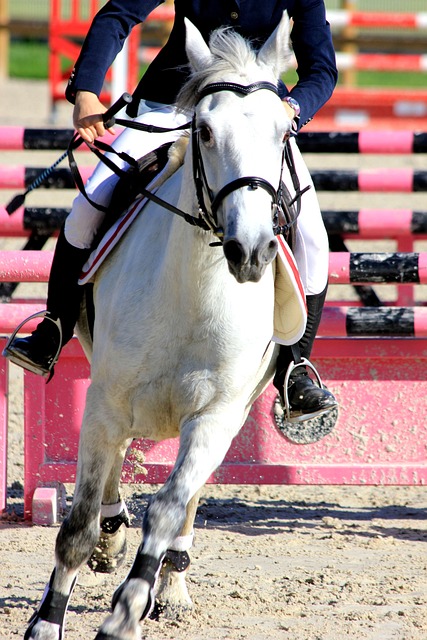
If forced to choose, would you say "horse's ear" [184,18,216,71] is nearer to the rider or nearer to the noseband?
the noseband

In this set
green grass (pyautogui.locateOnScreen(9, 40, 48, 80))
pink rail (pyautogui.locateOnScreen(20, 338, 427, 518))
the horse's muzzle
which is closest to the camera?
the horse's muzzle

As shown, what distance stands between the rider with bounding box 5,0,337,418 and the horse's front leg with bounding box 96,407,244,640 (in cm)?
81

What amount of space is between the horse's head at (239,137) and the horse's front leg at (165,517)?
2.20 ft

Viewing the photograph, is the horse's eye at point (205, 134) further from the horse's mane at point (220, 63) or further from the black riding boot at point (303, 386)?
the black riding boot at point (303, 386)

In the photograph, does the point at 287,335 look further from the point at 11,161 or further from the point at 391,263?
the point at 11,161

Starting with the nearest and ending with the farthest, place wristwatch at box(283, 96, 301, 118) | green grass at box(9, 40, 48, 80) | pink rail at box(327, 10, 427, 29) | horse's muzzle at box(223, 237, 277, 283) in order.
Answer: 1. horse's muzzle at box(223, 237, 277, 283)
2. wristwatch at box(283, 96, 301, 118)
3. pink rail at box(327, 10, 427, 29)
4. green grass at box(9, 40, 48, 80)

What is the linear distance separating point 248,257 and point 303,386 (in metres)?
1.41

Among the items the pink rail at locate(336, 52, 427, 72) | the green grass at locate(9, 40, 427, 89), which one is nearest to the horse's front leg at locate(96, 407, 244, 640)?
the pink rail at locate(336, 52, 427, 72)

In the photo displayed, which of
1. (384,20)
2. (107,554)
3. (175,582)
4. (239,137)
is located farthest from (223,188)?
(384,20)

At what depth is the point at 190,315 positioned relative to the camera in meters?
3.35

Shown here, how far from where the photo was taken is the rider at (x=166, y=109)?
3623 mm

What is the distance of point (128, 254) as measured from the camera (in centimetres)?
360

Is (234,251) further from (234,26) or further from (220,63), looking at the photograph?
(234,26)

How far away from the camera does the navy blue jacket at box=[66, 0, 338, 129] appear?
3.64 meters
